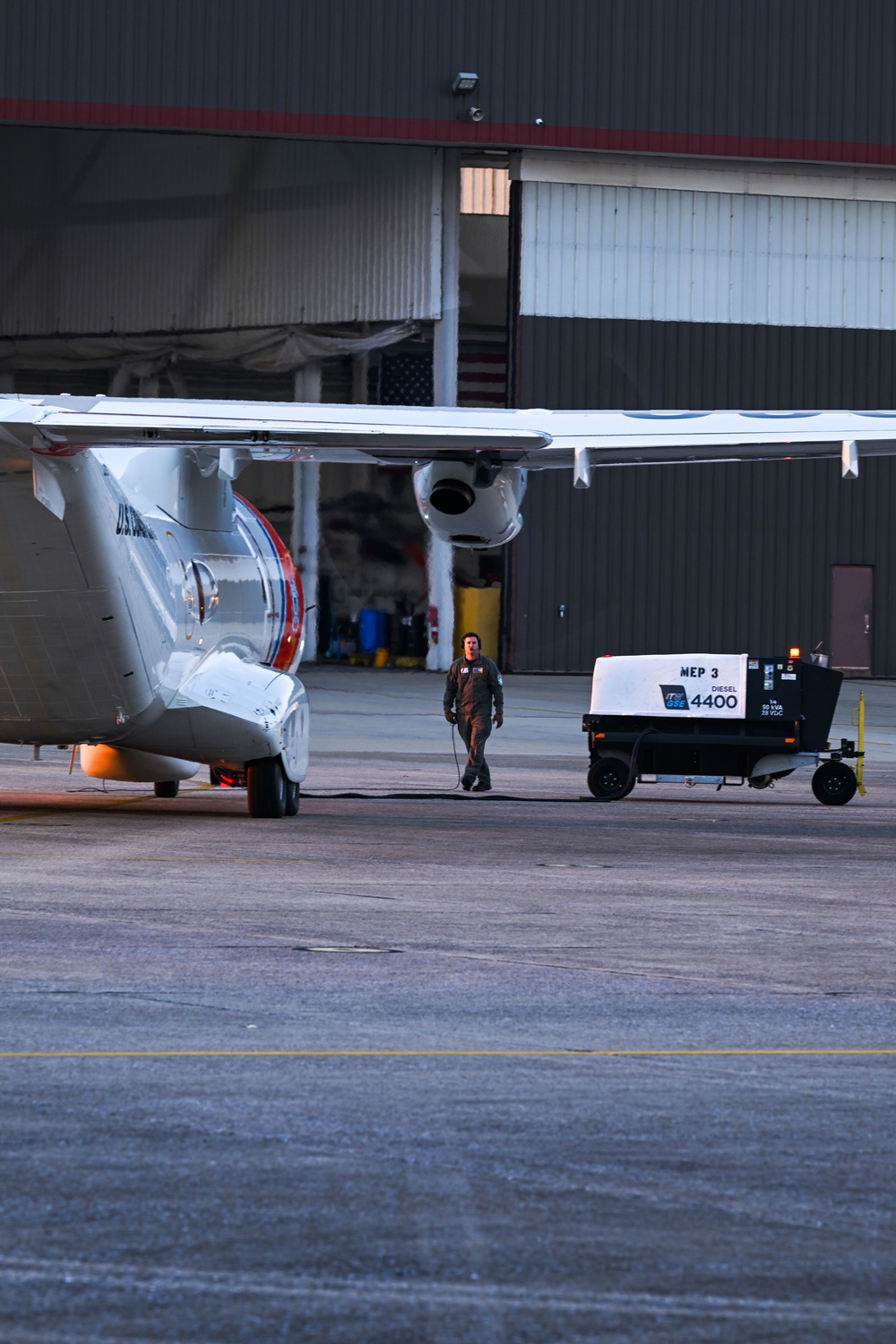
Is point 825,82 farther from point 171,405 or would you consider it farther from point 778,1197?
point 778,1197

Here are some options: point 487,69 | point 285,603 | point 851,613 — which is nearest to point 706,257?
point 487,69

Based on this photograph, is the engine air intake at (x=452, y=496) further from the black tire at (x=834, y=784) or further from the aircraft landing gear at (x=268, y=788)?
the black tire at (x=834, y=784)

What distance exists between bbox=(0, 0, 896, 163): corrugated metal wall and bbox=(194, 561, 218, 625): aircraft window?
24.2 meters

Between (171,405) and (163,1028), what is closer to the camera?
(163,1028)

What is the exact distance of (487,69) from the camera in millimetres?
38844

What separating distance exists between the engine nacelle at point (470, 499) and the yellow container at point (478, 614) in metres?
28.3

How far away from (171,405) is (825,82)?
3170cm

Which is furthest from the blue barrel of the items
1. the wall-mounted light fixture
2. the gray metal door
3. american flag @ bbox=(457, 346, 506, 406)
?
the wall-mounted light fixture

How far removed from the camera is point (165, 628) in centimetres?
1478

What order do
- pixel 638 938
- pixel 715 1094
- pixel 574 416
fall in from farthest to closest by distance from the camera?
pixel 574 416 → pixel 638 938 → pixel 715 1094

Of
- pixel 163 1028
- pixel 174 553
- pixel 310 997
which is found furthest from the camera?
pixel 174 553

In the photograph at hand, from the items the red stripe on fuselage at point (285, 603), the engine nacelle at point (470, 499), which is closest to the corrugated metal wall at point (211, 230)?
the red stripe on fuselage at point (285, 603)

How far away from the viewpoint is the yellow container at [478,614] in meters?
42.9

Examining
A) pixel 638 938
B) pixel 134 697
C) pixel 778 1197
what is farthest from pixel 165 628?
pixel 778 1197
